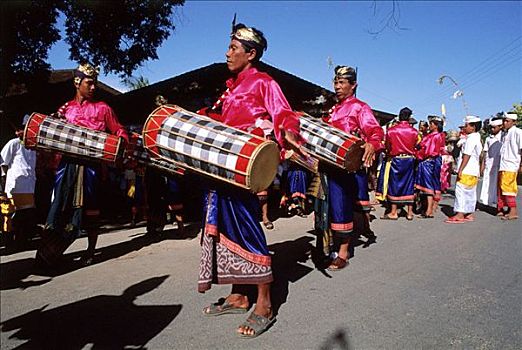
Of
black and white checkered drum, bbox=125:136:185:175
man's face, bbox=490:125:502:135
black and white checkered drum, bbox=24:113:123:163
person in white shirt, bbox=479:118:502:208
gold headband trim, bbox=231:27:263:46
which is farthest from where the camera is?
person in white shirt, bbox=479:118:502:208

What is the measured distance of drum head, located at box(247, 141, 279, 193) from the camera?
2529 millimetres

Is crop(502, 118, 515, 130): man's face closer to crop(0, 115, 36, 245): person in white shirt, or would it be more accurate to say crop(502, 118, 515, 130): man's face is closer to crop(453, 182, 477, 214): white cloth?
crop(453, 182, 477, 214): white cloth

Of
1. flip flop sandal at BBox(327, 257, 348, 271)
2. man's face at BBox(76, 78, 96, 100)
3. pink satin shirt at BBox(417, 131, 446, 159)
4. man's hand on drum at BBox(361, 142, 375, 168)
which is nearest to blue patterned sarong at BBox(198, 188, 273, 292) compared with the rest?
man's hand on drum at BBox(361, 142, 375, 168)

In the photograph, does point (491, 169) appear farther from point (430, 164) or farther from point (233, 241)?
point (233, 241)

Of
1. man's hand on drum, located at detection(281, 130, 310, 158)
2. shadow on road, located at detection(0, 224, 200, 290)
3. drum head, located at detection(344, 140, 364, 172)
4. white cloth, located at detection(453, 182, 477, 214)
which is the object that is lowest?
shadow on road, located at detection(0, 224, 200, 290)

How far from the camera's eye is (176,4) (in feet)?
24.8

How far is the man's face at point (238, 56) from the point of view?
120 inches

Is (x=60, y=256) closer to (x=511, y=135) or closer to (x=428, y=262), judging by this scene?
(x=428, y=262)

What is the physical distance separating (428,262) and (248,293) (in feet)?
7.32

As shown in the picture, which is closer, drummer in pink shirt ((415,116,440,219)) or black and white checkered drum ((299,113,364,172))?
black and white checkered drum ((299,113,364,172))

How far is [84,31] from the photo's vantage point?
7.59 metres

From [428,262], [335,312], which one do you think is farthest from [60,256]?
[428,262]

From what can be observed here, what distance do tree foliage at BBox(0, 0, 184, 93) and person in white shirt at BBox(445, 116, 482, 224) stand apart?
5602 mm

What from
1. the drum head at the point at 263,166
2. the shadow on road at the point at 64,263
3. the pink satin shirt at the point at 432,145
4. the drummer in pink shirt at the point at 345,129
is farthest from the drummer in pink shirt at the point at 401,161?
the drum head at the point at 263,166
